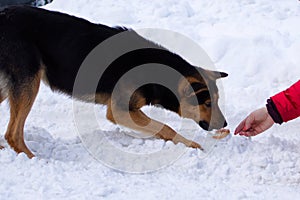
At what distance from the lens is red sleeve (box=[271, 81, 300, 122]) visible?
14.0 feet

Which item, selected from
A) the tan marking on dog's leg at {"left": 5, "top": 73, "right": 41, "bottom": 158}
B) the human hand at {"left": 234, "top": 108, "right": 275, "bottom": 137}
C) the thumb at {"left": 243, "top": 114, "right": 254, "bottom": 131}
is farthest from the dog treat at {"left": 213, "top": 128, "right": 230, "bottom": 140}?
the tan marking on dog's leg at {"left": 5, "top": 73, "right": 41, "bottom": 158}

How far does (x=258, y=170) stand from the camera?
447 centimetres

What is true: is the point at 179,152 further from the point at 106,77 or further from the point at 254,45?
the point at 254,45

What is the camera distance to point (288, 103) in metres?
4.30

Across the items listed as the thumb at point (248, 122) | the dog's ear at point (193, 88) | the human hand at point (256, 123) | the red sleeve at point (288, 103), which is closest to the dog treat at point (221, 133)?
→ the human hand at point (256, 123)

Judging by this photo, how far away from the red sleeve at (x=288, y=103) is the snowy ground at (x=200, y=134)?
483 millimetres

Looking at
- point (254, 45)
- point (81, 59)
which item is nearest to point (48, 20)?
point (81, 59)

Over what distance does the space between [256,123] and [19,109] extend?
2143mm

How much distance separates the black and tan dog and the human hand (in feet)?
1.55

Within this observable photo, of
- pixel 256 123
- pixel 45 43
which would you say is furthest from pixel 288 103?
pixel 45 43

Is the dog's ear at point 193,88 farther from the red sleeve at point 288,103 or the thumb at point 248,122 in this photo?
the red sleeve at point 288,103

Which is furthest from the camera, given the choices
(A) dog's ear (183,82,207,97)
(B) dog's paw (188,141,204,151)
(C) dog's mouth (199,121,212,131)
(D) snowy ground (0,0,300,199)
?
(C) dog's mouth (199,121,212,131)

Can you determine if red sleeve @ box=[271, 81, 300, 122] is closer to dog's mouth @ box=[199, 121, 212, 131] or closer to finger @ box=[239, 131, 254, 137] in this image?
finger @ box=[239, 131, 254, 137]

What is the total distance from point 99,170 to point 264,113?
1.50 meters
